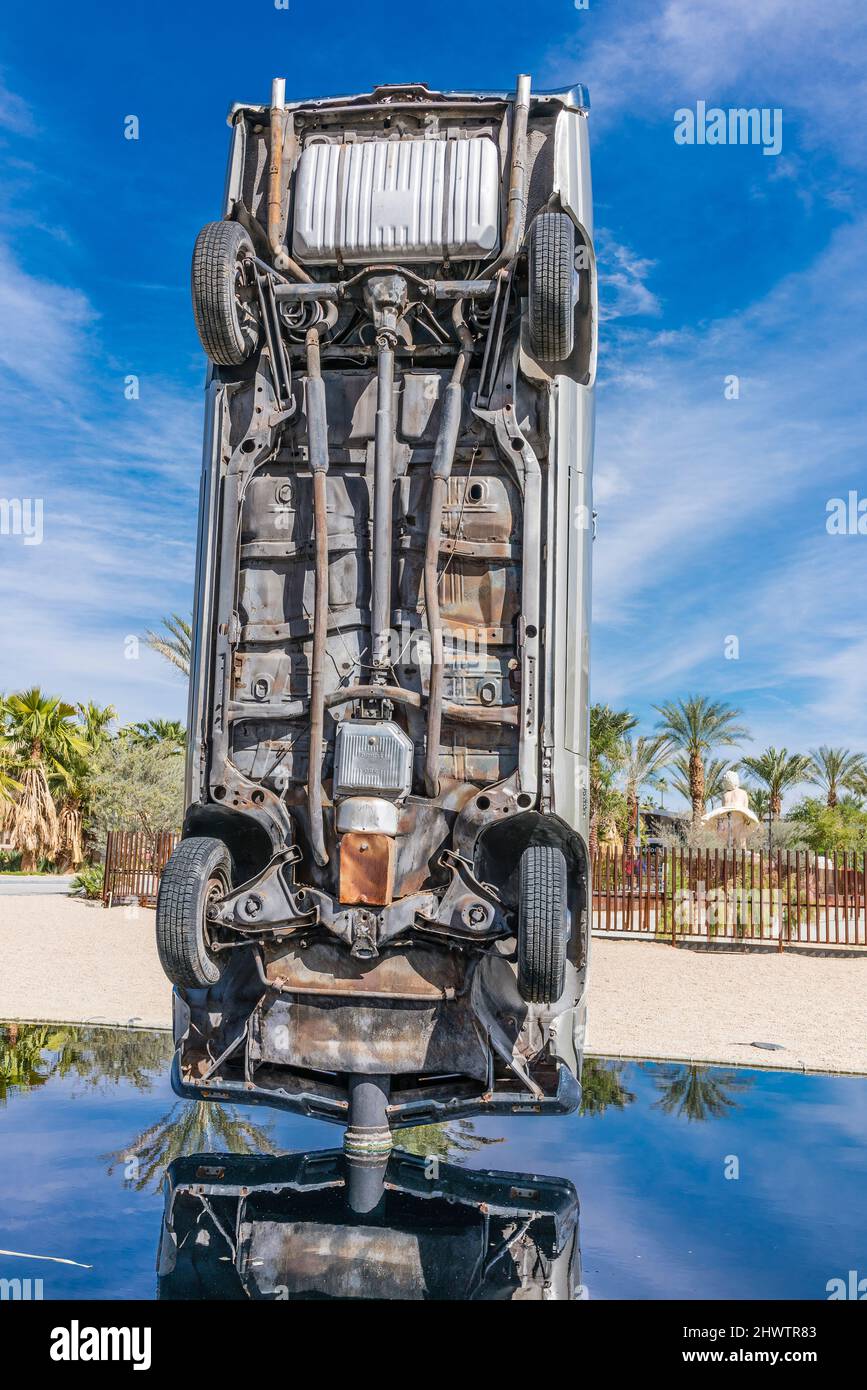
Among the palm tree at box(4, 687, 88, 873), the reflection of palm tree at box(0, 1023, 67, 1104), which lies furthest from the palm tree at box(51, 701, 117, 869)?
the reflection of palm tree at box(0, 1023, 67, 1104)

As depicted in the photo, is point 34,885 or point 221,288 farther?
point 34,885

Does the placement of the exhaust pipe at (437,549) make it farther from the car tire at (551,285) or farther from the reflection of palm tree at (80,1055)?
the reflection of palm tree at (80,1055)

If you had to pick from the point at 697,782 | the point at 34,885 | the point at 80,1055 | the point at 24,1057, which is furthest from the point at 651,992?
the point at 697,782

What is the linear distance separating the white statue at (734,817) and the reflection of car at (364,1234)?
2308cm

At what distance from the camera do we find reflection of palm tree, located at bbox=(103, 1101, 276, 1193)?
14.5 ft

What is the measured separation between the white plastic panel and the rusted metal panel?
255 cm

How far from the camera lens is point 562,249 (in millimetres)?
4496

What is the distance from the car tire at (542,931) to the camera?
4.07 m

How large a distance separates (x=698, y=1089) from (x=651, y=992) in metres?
6.36

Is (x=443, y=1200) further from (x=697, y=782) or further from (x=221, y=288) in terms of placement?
(x=697, y=782)

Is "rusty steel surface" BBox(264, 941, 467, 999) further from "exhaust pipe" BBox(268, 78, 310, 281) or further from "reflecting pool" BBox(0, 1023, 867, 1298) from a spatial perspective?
"exhaust pipe" BBox(268, 78, 310, 281)

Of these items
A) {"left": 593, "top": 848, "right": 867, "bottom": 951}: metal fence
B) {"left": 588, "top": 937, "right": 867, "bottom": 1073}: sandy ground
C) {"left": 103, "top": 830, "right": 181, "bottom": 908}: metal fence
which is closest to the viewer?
{"left": 588, "top": 937, "right": 867, "bottom": 1073}: sandy ground

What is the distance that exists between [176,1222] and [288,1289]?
66 centimetres

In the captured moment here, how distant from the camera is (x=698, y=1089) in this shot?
590 cm
